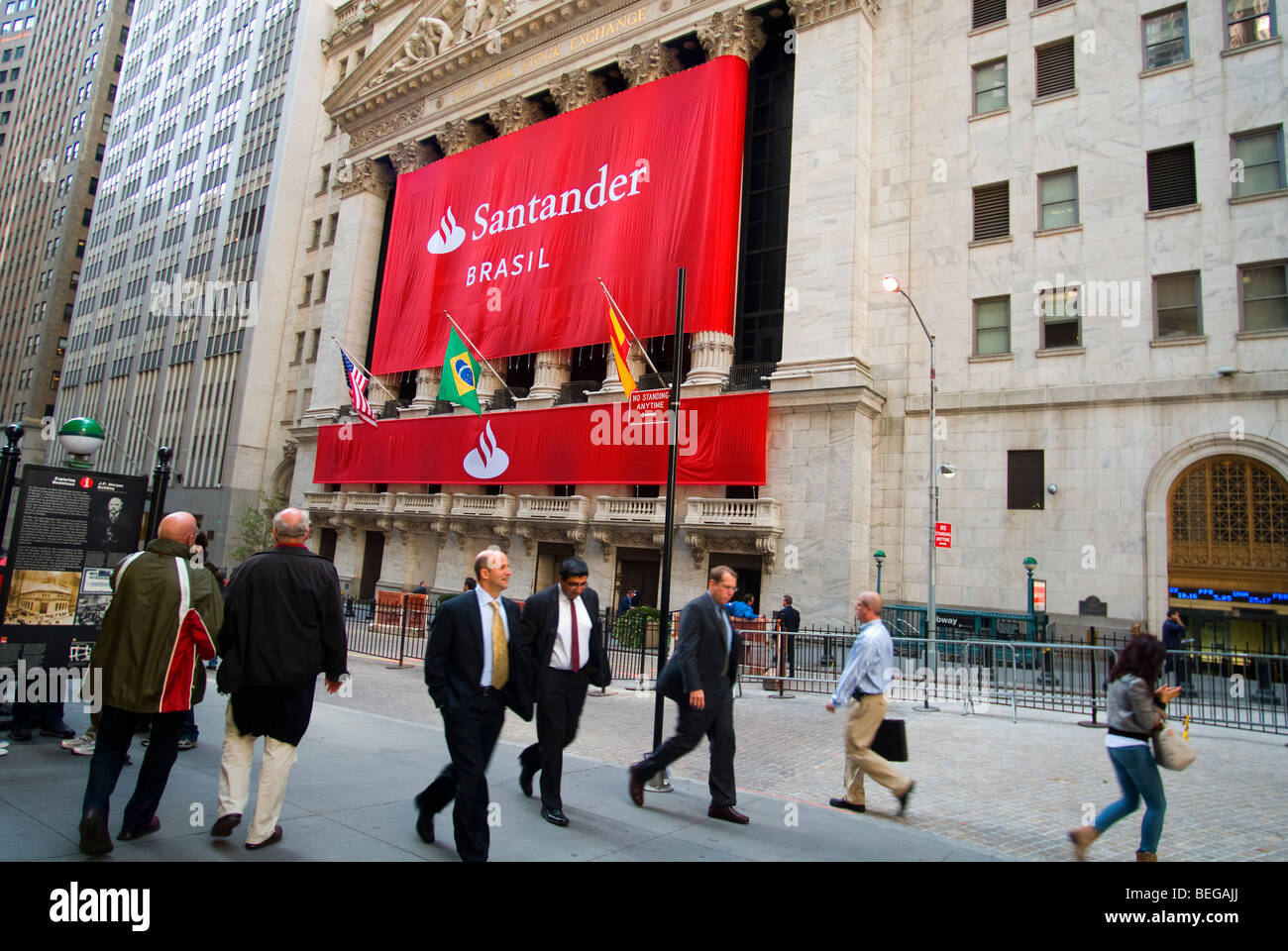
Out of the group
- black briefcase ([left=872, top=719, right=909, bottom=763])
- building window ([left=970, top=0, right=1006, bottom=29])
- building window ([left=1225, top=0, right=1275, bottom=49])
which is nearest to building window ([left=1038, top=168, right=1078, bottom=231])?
building window ([left=1225, top=0, right=1275, bottom=49])

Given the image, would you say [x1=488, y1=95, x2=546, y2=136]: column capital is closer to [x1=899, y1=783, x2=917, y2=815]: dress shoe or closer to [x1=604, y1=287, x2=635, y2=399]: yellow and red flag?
[x1=604, y1=287, x2=635, y2=399]: yellow and red flag

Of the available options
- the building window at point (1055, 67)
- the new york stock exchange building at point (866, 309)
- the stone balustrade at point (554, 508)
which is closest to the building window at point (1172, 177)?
the new york stock exchange building at point (866, 309)

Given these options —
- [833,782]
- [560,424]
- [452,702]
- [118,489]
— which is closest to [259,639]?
[452,702]

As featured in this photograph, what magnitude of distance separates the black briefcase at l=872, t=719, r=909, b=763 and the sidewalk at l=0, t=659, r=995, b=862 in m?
0.58

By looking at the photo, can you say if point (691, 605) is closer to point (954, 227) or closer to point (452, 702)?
point (452, 702)

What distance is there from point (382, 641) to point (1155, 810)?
19502 millimetres

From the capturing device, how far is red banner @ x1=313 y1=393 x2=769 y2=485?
24328 mm

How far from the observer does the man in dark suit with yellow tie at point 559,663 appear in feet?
20.0

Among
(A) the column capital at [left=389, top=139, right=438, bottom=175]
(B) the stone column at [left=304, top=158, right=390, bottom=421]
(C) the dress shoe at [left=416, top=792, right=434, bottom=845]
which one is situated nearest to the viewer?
(C) the dress shoe at [left=416, top=792, right=434, bottom=845]

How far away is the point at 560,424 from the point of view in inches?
1123

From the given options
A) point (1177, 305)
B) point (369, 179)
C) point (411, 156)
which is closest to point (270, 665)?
point (1177, 305)

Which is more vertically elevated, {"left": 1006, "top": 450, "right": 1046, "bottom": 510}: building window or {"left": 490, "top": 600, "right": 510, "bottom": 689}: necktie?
{"left": 1006, "top": 450, "right": 1046, "bottom": 510}: building window

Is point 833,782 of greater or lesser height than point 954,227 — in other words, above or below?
below

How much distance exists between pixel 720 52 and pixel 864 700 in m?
27.4
